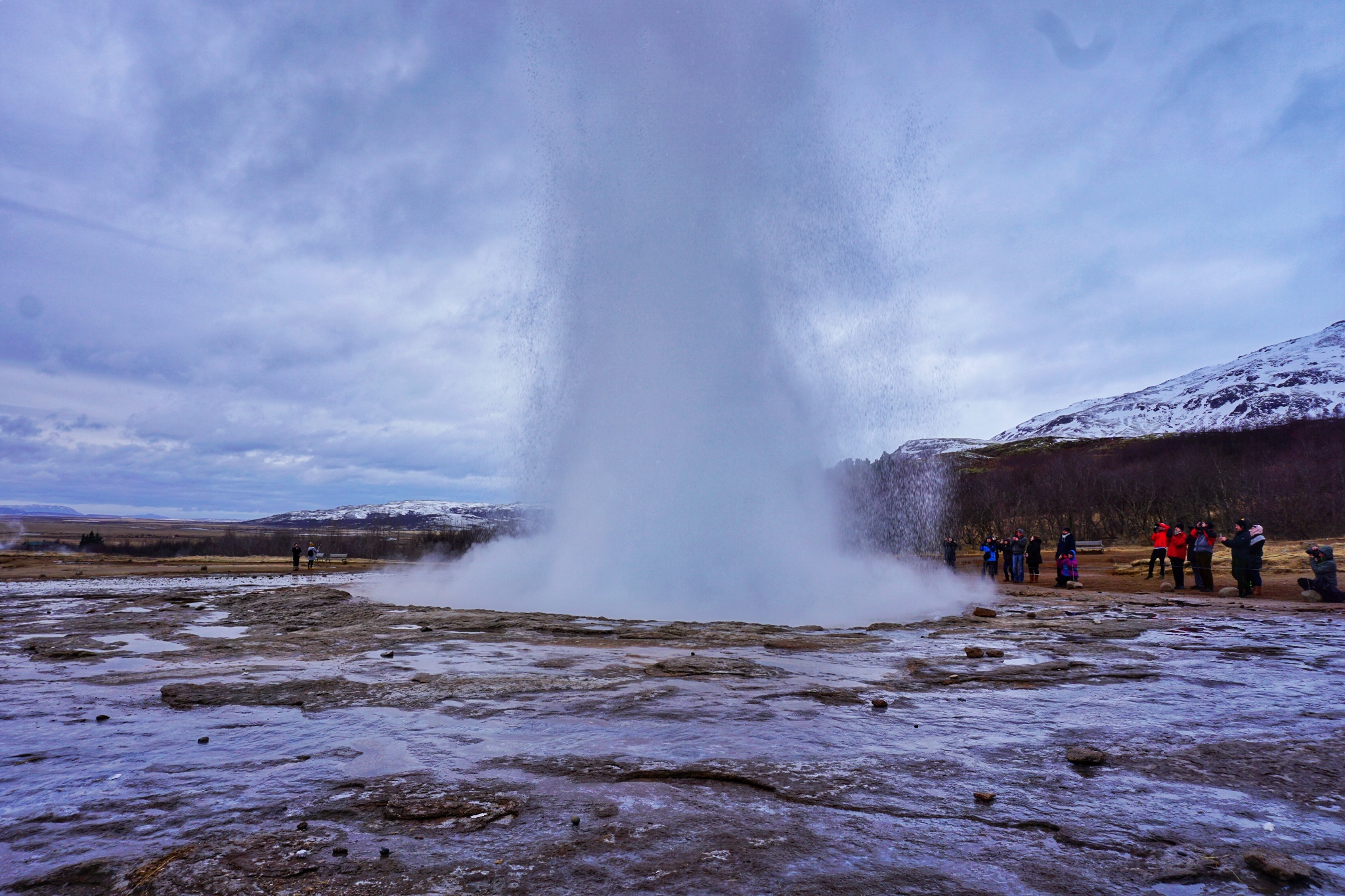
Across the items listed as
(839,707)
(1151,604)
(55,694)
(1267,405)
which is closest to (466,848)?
(839,707)

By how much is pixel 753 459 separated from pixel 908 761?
1371cm

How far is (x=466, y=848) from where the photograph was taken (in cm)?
354

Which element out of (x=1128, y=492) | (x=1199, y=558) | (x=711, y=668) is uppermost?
(x=1128, y=492)

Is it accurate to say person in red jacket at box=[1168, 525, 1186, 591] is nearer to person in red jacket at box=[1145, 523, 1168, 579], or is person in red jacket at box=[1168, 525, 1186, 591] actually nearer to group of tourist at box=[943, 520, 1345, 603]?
group of tourist at box=[943, 520, 1345, 603]

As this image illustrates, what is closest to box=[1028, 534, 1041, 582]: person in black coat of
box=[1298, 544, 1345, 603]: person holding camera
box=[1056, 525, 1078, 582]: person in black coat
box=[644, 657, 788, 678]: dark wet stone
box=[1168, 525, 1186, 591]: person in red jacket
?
box=[1056, 525, 1078, 582]: person in black coat

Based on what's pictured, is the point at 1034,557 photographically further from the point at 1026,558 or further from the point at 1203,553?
the point at 1203,553

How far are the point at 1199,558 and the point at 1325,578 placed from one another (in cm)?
360

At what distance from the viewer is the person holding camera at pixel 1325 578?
696 inches

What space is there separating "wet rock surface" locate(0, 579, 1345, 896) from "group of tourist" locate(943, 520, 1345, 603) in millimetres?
10283

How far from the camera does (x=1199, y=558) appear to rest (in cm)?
2131

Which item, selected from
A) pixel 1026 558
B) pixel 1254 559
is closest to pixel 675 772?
pixel 1254 559

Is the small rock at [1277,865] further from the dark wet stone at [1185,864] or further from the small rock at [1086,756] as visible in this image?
the small rock at [1086,756]

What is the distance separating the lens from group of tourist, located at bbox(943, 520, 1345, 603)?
18.0 metres

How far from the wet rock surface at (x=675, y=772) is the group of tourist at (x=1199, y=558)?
10.3 meters
